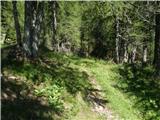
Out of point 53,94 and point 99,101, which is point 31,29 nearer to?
point 53,94

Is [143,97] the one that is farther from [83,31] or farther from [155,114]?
[83,31]

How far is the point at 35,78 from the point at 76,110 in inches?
92.3

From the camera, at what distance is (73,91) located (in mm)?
16016

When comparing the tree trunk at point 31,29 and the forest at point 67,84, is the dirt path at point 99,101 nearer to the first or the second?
the forest at point 67,84

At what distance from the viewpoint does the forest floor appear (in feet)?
43.3

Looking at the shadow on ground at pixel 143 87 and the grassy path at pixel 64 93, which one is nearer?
the grassy path at pixel 64 93

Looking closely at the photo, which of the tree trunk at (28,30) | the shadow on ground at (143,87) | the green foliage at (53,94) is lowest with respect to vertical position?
the shadow on ground at (143,87)

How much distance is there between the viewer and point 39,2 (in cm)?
1912

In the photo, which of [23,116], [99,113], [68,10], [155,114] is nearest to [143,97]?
[155,114]

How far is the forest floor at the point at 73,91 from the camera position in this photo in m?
13.2

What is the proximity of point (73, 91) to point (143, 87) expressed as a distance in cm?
524

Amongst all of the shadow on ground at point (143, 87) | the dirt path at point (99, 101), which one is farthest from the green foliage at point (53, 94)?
the shadow on ground at point (143, 87)

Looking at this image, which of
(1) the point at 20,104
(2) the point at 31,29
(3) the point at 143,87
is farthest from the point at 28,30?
(3) the point at 143,87

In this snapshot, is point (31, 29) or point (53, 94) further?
point (31, 29)
